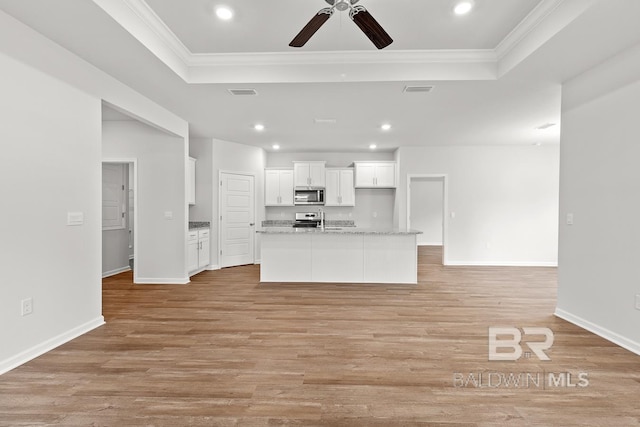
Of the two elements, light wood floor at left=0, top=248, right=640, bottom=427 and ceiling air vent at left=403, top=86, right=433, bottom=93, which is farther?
ceiling air vent at left=403, top=86, right=433, bottom=93

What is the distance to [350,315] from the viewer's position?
3574 millimetres

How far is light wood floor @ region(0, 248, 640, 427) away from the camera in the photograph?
6.03 ft

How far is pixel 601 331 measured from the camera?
3.00m

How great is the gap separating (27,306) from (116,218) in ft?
13.1

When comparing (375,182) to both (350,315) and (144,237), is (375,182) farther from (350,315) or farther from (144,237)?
(144,237)

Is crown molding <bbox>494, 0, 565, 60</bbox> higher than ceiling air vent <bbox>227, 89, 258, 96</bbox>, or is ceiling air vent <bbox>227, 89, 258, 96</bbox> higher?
crown molding <bbox>494, 0, 565, 60</bbox>

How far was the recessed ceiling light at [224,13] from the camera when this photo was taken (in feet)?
8.68

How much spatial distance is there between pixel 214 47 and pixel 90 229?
2.35m

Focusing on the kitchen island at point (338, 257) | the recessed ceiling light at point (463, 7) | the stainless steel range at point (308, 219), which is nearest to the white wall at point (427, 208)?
the stainless steel range at point (308, 219)

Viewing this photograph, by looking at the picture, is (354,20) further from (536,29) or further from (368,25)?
(536,29)

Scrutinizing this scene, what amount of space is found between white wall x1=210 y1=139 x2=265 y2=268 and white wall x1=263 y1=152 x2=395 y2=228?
48cm

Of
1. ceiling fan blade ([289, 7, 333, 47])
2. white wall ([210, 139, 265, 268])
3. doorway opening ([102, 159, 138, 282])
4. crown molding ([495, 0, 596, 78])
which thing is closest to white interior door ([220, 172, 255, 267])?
white wall ([210, 139, 265, 268])

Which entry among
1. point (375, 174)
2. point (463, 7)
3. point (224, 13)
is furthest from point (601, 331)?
point (375, 174)

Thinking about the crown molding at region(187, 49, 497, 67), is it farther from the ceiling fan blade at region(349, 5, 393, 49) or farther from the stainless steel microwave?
the stainless steel microwave
